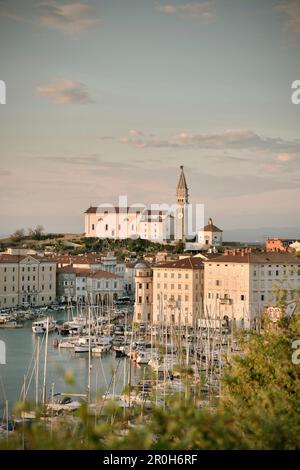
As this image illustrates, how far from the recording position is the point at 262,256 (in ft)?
74.5

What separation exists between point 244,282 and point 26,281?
10.4m

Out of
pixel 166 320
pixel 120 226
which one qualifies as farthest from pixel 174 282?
pixel 120 226

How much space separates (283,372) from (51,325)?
16613 millimetres

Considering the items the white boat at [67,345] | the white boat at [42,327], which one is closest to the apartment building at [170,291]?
the white boat at [42,327]

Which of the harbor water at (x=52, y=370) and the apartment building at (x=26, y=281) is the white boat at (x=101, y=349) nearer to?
the harbor water at (x=52, y=370)

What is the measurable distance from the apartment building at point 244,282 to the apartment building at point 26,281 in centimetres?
911

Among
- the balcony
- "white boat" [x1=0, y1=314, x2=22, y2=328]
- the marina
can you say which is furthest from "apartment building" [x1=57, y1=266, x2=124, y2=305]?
the balcony

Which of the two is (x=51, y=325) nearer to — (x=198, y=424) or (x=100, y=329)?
(x=100, y=329)

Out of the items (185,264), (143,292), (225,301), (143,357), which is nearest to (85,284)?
(143,292)

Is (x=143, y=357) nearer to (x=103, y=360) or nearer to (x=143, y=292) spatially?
(x=103, y=360)

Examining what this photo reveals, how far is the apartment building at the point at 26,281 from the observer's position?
2912cm

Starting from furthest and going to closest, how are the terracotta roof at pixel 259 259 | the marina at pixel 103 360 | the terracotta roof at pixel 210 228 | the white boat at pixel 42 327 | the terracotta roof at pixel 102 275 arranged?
the terracotta roof at pixel 210 228
the terracotta roof at pixel 102 275
the terracotta roof at pixel 259 259
the white boat at pixel 42 327
the marina at pixel 103 360

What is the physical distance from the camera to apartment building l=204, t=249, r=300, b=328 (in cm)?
2197

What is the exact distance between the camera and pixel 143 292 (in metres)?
23.6
